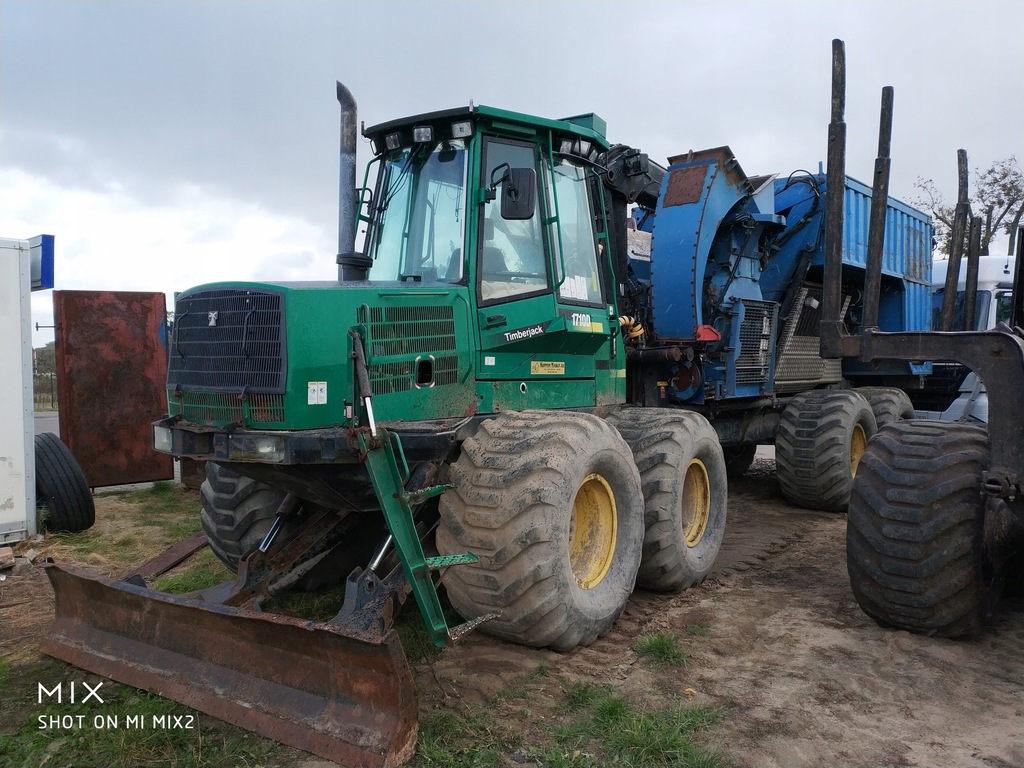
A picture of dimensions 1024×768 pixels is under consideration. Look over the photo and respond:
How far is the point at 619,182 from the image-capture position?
6.73m

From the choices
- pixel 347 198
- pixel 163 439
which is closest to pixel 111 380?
pixel 347 198

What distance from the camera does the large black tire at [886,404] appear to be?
941 cm

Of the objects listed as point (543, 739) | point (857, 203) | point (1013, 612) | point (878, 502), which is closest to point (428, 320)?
point (543, 739)

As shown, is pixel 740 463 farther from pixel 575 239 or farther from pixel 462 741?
pixel 462 741

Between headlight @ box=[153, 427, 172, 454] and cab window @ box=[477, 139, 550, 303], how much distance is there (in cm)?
189

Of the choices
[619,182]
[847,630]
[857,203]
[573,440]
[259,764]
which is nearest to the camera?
[259,764]

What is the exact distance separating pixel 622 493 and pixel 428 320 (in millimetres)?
1608

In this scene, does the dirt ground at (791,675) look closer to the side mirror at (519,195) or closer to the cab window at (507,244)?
the cab window at (507,244)

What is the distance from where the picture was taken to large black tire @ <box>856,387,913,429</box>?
371 inches

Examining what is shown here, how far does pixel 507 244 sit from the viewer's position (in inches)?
193

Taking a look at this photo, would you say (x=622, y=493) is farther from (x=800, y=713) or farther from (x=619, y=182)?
(x=619, y=182)

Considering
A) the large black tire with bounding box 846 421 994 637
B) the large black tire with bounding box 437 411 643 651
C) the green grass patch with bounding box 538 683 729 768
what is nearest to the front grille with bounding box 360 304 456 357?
the large black tire with bounding box 437 411 643 651

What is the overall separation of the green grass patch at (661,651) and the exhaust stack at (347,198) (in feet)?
8.91

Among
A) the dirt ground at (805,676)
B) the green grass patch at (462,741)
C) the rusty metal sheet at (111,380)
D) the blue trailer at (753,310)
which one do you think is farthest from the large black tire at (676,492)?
the rusty metal sheet at (111,380)
